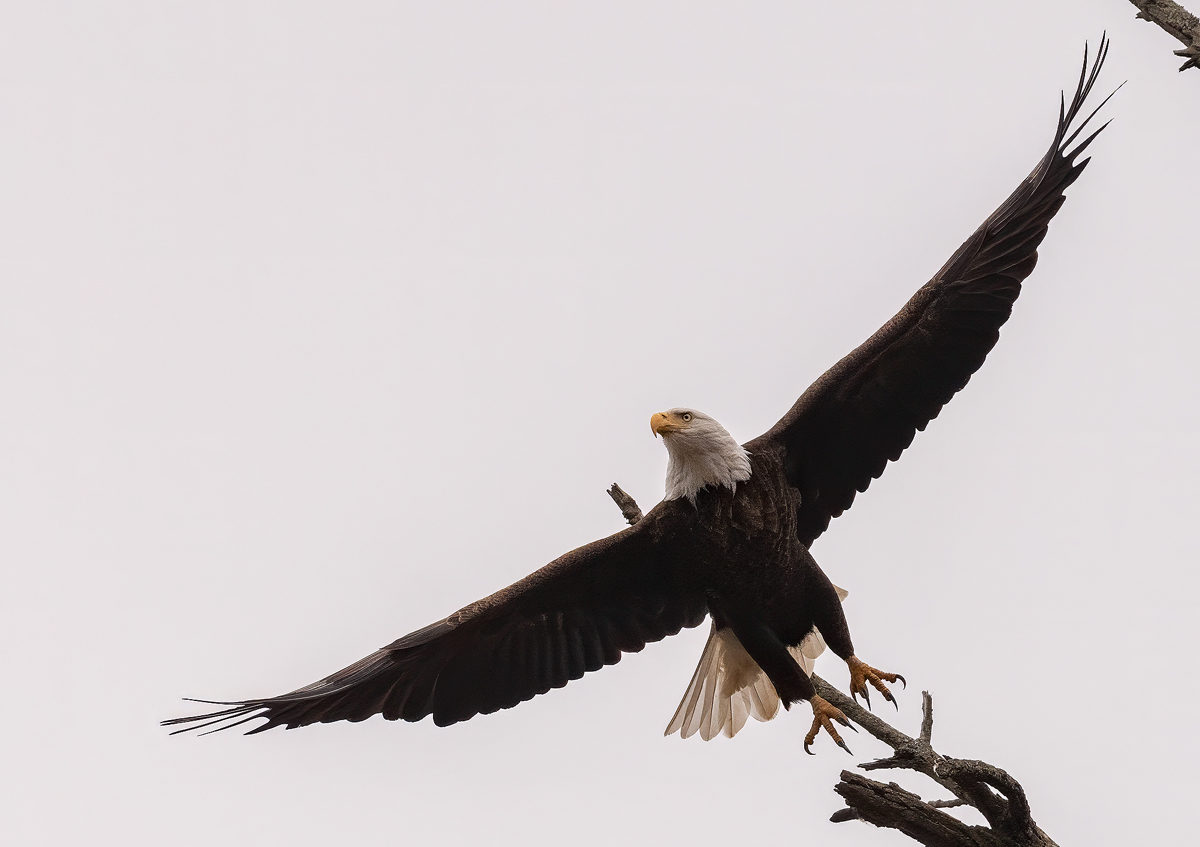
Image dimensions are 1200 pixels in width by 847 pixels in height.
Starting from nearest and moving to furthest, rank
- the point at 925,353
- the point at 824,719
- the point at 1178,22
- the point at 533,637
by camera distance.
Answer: the point at 1178,22 < the point at 824,719 < the point at 925,353 < the point at 533,637

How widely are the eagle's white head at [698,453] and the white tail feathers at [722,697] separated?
1067mm

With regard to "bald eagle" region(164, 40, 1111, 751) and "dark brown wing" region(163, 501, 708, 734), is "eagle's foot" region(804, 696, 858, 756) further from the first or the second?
"dark brown wing" region(163, 501, 708, 734)

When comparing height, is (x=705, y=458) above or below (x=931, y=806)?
above

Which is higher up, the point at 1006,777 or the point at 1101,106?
the point at 1101,106

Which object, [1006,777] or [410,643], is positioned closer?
[1006,777]

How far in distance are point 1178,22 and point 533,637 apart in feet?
12.4

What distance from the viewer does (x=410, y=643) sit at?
5.59 m

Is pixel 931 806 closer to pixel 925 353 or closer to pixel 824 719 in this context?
pixel 824 719

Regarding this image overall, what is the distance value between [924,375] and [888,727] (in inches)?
77.0

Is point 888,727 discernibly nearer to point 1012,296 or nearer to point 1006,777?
point 1006,777

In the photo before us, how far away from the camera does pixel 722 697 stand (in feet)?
20.5

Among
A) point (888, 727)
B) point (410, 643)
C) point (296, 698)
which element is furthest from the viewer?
point (410, 643)

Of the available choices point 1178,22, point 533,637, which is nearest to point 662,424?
point 533,637

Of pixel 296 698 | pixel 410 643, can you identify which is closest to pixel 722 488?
pixel 410 643
